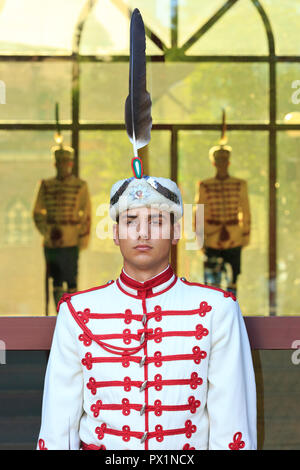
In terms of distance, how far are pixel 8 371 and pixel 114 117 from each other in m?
3.83

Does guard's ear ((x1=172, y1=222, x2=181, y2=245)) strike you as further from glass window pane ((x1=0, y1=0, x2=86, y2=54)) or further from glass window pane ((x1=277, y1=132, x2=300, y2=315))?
glass window pane ((x1=0, y1=0, x2=86, y2=54))

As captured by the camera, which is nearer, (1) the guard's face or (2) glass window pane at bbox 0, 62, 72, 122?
(1) the guard's face

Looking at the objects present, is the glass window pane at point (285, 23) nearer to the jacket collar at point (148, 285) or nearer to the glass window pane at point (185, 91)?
the glass window pane at point (185, 91)

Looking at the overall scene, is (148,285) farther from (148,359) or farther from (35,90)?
(35,90)

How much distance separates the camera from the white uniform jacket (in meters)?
1.82

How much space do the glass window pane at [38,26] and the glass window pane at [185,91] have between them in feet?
1.19

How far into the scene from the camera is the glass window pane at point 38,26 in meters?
5.86

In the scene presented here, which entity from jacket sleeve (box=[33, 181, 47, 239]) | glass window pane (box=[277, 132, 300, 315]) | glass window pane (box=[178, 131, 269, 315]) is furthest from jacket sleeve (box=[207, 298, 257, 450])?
glass window pane (box=[277, 132, 300, 315])

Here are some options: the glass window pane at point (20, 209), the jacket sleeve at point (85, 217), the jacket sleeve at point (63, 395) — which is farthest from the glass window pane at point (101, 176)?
the jacket sleeve at point (63, 395)

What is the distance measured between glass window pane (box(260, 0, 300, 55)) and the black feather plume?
449cm

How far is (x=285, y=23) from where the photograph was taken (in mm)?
5980

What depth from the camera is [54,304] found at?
5.96 meters

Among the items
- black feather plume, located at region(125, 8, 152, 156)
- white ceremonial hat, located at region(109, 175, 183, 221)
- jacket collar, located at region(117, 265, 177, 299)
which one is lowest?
jacket collar, located at region(117, 265, 177, 299)

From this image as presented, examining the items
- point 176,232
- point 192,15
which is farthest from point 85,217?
point 176,232
